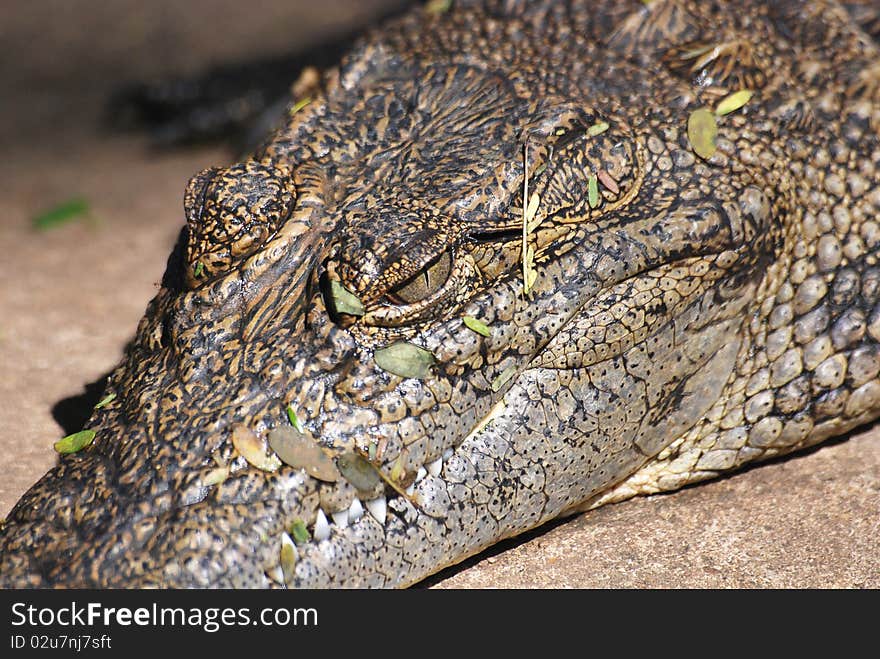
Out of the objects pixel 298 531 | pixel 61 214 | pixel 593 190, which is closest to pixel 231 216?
pixel 298 531

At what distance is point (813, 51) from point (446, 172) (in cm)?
180

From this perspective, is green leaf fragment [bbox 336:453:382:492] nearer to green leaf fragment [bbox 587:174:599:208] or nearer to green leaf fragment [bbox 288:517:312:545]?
green leaf fragment [bbox 288:517:312:545]

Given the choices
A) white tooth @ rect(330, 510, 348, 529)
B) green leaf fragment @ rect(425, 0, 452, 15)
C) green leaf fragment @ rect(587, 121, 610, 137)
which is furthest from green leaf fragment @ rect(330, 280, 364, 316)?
green leaf fragment @ rect(425, 0, 452, 15)

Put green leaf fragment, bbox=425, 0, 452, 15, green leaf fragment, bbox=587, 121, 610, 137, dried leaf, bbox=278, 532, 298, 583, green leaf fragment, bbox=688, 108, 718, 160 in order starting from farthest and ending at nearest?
green leaf fragment, bbox=425, 0, 452, 15, green leaf fragment, bbox=688, 108, 718, 160, green leaf fragment, bbox=587, 121, 610, 137, dried leaf, bbox=278, 532, 298, 583

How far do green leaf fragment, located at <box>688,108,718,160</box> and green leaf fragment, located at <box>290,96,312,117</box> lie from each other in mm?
1350

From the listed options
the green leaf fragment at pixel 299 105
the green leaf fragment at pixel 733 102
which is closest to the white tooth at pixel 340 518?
the green leaf fragment at pixel 299 105

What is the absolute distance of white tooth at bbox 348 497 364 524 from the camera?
2.98 metres

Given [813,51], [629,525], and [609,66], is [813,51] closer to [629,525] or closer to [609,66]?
[609,66]

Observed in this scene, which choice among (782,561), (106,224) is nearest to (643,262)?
(782,561)

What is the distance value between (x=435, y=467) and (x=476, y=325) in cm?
42

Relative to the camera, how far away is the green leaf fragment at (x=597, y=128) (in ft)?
11.7

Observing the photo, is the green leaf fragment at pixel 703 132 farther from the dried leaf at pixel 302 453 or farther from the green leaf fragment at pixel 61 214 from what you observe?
the green leaf fragment at pixel 61 214

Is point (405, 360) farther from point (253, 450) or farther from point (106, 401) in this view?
point (106, 401)

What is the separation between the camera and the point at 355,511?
2.99 m
